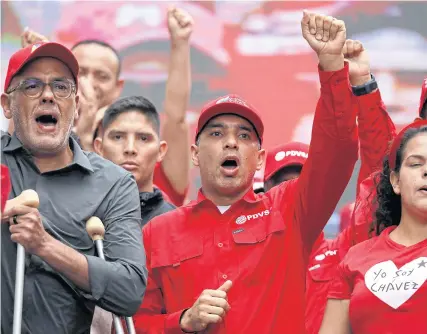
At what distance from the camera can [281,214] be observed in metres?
5.81

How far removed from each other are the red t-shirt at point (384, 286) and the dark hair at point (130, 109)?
7.64ft

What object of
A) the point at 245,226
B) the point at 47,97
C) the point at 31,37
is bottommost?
the point at 245,226

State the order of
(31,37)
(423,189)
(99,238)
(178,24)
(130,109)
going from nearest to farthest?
1. (423,189)
2. (99,238)
3. (130,109)
4. (31,37)
5. (178,24)

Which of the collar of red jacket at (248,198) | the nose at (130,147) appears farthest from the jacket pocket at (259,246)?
the nose at (130,147)

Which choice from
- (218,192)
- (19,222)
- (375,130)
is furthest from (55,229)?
(375,130)

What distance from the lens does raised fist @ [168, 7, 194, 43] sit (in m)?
7.88

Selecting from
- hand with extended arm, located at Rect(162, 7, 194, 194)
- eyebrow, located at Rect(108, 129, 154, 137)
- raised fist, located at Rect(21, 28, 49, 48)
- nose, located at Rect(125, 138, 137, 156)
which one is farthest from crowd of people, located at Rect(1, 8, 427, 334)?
raised fist, located at Rect(21, 28, 49, 48)

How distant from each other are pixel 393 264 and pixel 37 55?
76.2 inches

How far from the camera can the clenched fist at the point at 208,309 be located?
17.5 ft

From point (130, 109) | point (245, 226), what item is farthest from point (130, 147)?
point (245, 226)

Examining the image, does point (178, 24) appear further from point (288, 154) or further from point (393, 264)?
point (393, 264)

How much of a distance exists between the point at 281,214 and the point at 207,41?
16.0ft

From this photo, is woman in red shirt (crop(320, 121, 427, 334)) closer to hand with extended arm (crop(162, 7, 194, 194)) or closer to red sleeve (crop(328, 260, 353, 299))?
red sleeve (crop(328, 260, 353, 299))

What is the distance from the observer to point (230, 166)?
597cm
